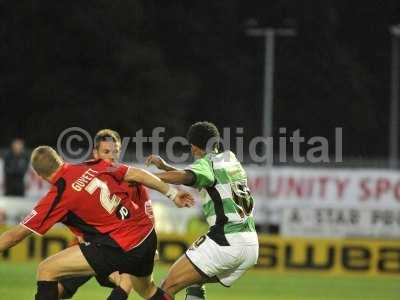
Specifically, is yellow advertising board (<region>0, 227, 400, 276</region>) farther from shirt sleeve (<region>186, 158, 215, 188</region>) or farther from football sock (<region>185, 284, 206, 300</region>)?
shirt sleeve (<region>186, 158, 215, 188</region>)

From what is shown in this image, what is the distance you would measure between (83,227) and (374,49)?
45.6m

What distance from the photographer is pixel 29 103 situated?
139 ft

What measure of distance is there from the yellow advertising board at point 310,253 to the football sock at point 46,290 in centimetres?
938

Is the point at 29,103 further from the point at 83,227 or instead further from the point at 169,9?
the point at 83,227

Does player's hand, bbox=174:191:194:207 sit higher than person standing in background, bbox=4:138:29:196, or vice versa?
player's hand, bbox=174:191:194:207

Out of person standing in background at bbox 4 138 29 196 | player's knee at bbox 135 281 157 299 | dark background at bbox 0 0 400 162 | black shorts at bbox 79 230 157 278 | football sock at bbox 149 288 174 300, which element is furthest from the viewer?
dark background at bbox 0 0 400 162

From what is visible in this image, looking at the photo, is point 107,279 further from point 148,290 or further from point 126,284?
point 148,290

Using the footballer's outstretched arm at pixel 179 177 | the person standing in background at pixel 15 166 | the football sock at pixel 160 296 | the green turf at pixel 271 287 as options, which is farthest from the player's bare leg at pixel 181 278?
the person standing in background at pixel 15 166

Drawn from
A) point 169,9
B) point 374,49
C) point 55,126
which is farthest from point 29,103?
point 374,49

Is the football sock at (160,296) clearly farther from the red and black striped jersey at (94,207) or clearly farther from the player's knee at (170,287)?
the red and black striped jersey at (94,207)

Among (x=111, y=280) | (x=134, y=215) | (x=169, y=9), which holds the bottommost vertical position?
(x=111, y=280)

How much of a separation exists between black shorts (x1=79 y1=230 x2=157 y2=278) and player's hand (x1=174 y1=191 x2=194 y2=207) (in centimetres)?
70

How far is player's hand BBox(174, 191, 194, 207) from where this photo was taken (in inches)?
380

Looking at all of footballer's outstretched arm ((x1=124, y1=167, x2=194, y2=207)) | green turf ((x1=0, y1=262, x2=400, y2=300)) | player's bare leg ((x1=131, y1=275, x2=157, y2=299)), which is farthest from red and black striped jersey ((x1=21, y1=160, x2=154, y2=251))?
green turf ((x1=0, y1=262, x2=400, y2=300))
